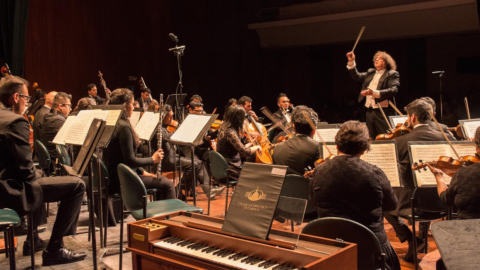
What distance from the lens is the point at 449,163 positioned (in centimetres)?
Answer: 286

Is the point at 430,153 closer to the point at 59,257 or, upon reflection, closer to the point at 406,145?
the point at 406,145

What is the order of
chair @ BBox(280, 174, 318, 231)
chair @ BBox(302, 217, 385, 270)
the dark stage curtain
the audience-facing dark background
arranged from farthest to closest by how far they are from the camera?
the audience-facing dark background → the dark stage curtain → chair @ BBox(280, 174, 318, 231) → chair @ BBox(302, 217, 385, 270)

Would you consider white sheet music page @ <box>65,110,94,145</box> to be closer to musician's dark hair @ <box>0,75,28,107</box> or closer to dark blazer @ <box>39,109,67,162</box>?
musician's dark hair @ <box>0,75,28,107</box>

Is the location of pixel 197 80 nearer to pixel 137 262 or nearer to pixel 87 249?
pixel 87 249

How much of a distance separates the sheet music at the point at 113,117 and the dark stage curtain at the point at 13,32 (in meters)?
6.07

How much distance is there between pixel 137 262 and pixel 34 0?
851 centimetres

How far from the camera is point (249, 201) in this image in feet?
5.90

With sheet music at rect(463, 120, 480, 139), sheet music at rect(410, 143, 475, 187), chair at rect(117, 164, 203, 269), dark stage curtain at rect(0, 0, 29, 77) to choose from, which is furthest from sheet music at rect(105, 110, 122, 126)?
dark stage curtain at rect(0, 0, 29, 77)

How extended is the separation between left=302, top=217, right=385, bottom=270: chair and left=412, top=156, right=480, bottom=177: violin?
1115 millimetres

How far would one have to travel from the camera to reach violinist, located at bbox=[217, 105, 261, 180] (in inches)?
192

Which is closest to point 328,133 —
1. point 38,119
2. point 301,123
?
point 301,123

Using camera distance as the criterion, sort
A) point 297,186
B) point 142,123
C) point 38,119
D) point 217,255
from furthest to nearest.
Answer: point 38,119, point 142,123, point 297,186, point 217,255

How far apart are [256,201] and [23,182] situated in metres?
1.81

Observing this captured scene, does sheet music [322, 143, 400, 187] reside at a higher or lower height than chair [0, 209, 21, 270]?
higher
